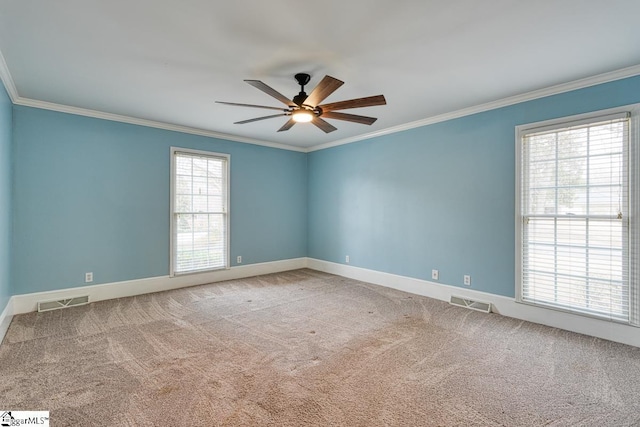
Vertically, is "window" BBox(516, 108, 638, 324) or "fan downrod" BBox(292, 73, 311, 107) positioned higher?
"fan downrod" BBox(292, 73, 311, 107)

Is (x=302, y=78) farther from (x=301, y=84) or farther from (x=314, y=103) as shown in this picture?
(x=314, y=103)

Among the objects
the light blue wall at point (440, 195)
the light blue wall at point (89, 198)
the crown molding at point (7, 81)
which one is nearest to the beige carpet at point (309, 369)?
the light blue wall at point (89, 198)

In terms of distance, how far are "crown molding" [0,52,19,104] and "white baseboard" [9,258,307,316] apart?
2.38 m

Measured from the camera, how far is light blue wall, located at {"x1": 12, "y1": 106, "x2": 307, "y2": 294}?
149 inches

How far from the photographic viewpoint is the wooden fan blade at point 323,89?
95.2 inches

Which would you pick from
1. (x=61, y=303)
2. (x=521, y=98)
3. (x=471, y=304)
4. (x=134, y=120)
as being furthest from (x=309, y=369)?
(x=134, y=120)

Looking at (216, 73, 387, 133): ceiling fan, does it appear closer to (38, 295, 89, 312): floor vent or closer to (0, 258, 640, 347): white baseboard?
(0, 258, 640, 347): white baseboard

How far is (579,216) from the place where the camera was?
3209 mm

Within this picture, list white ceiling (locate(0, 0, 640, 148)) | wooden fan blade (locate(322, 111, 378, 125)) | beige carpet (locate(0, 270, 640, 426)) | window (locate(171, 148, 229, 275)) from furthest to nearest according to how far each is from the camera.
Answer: window (locate(171, 148, 229, 275))
wooden fan blade (locate(322, 111, 378, 125))
white ceiling (locate(0, 0, 640, 148))
beige carpet (locate(0, 270, 640, 426))

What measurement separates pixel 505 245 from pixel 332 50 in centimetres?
304

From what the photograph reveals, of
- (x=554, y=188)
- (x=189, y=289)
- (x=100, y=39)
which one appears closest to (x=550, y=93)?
(x=554, y=188)

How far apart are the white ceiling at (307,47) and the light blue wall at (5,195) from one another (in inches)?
12.7

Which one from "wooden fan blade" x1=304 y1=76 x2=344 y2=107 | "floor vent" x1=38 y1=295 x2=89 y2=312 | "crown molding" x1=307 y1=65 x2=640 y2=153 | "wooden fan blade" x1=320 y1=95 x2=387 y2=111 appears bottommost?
"floor vent" x1=38 y1=295 x2=89 y2=312

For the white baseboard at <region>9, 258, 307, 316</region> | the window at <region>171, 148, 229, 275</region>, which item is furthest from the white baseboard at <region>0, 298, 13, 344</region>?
the window at <region>171, 148, 229, 275</region>
